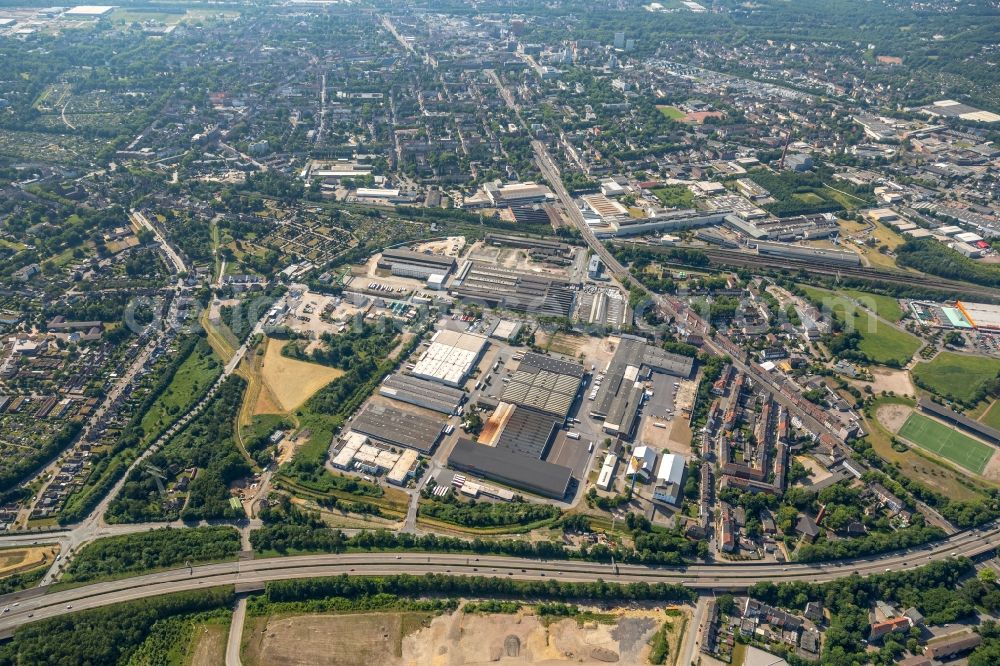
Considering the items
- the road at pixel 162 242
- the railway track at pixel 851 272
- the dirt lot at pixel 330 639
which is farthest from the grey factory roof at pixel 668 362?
the road at pixel 162 242

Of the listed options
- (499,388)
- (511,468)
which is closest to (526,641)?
(511,468)

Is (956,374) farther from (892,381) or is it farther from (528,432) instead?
(528,432)

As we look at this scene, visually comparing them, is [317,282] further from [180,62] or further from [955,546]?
[180,62]

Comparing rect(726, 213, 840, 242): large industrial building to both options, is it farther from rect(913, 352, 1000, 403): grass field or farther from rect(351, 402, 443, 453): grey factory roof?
rect(351, 402, 443, 453): grey factory roof

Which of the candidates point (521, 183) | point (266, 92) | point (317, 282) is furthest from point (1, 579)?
point (266, 92)

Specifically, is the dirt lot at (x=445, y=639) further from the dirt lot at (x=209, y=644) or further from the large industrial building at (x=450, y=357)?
the large industrial building at (x=450, y=357)

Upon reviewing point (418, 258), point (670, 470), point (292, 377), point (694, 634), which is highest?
point (670, 470)
